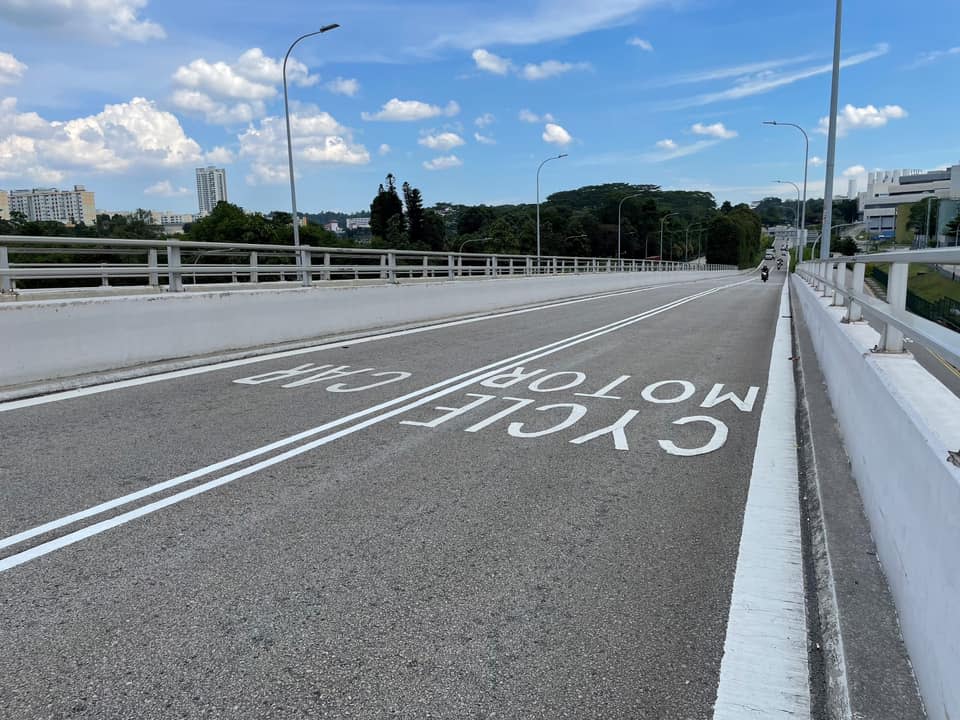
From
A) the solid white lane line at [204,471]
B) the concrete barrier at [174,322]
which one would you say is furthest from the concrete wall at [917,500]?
the concrete barrier at [174,322]

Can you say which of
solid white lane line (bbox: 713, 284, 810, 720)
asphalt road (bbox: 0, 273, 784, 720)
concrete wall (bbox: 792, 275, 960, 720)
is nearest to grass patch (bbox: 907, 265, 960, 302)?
concrete wall (bbox: 792, 275, 960, 720)

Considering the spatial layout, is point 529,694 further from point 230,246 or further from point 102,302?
point 230,246

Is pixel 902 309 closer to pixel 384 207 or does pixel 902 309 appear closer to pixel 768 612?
pixel 768 612

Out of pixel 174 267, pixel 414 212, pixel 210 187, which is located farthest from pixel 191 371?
pixel 210 187

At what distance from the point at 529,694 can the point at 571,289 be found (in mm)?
29144

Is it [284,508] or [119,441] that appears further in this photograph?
[119,441]

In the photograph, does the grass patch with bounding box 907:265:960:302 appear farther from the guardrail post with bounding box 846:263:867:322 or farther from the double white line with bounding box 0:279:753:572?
the double white line with bounding box 0:279:753:572

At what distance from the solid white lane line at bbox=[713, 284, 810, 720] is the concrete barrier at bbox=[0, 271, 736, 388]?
303 inches

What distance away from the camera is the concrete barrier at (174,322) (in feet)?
27.2

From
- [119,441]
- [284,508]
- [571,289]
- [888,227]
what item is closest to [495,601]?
[284,508]

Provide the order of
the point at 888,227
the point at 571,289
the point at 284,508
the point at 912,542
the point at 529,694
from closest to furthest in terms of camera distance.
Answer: the point at 529,694
the point at 912,542
the point at 284,508
the point at 571,289
the point at 888,227

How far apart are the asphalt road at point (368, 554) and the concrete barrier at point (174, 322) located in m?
1.28

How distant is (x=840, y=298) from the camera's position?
30.3 feet

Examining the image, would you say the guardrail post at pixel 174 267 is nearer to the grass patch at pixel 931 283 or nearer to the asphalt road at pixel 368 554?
the asphalt road at pixel 368 554
